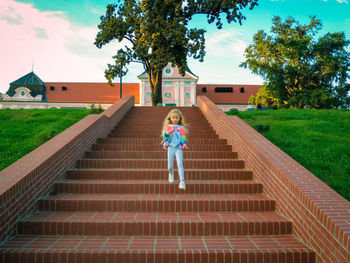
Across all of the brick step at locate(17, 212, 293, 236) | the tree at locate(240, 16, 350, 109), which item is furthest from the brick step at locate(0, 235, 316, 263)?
the tree at locate(240, 16, 350, 109)

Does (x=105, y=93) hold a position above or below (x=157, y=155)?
above

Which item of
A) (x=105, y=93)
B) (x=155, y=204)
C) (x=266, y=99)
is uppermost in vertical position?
(x=105, y=93)

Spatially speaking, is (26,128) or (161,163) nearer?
(161,163)

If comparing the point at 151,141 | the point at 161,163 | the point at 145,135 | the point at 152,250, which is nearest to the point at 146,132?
the point at 145,135

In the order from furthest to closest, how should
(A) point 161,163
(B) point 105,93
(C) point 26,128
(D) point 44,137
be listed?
1. (B) point 105,93
2. (C) point 26,128
3. (D) point 44,137
4. (A) point 161,163

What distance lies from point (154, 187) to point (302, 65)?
2635 cm

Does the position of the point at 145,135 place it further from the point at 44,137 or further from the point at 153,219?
the point at 153,219

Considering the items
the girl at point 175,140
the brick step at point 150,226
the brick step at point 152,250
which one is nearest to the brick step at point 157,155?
the girl at point 175,140

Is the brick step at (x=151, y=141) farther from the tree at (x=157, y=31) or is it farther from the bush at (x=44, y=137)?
the tree at (x=157, y=31)

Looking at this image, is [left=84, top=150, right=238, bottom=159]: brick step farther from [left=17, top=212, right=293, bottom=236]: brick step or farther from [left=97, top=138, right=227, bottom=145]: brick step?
[left=17, top=212, right=293, bottom=236]: brick step

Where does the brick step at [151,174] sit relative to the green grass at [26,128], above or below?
below

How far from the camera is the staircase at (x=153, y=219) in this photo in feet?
10.6

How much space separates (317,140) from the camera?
25.5 feet

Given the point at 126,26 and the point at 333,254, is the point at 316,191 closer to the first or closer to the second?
the point at 333,254
